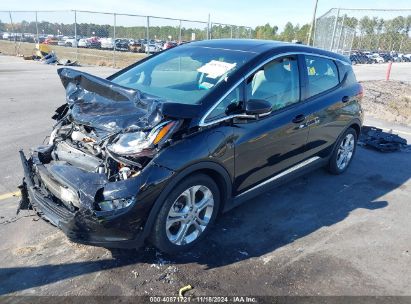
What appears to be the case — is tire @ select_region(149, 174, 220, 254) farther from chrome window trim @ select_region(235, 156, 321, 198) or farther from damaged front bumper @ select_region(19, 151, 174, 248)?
chrome window trim @ select_region(235, 156, 321, 198)

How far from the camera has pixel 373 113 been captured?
35.0 feet

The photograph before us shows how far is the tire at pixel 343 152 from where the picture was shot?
5422mm

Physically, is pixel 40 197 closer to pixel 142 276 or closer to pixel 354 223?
pixel 142 276

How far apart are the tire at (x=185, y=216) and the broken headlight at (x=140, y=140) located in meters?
0.43

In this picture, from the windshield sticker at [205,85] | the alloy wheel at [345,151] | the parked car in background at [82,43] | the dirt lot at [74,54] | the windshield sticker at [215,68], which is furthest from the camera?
the parked car in background at [82,43]

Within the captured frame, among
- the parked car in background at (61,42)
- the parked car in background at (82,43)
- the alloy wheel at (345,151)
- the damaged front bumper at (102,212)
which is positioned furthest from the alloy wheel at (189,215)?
the parked car in background at (61,42)

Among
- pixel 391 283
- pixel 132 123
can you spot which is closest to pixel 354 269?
pixel 391 283

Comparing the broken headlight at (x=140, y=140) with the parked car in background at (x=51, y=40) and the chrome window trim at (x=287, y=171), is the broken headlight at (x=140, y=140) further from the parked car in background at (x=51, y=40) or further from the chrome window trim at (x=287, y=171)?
the parked car in background at (x=51, y=40)

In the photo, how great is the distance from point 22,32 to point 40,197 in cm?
2709

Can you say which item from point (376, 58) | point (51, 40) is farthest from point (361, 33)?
point (51, 40)

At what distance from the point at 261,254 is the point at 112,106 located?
1.94 metres

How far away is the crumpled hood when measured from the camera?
10.4 feet

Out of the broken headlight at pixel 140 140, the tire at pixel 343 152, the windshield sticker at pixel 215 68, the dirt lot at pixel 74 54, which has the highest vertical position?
the windshield sticker at pixel 215 68

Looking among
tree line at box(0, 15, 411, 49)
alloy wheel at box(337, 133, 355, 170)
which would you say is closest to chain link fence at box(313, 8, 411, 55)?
tree line at box(0, 15, 411, 49)
